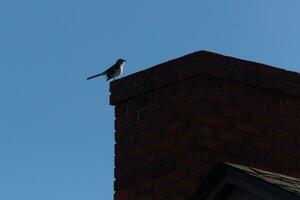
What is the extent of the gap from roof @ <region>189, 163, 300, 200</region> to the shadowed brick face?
2.59 ft

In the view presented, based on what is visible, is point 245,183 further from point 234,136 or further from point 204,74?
point 204,74

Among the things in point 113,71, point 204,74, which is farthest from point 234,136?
point 113,71

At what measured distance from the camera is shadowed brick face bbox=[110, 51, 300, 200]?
9.47 metres

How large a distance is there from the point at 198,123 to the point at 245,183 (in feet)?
4.24

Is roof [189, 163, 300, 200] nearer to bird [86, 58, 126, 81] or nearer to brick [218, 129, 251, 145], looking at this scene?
brick [218, 129, 251, 145]

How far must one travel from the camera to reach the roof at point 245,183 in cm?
810

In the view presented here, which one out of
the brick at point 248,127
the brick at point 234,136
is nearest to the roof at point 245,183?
the brick at point 234,136

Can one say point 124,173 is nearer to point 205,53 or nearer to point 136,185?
point 136,185

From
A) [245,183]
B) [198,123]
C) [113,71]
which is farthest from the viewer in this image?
[113,71]

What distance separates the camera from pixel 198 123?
31.2 feet

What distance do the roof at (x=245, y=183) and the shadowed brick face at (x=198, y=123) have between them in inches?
31.1

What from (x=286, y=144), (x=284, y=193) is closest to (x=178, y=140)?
(x=286, y=144)

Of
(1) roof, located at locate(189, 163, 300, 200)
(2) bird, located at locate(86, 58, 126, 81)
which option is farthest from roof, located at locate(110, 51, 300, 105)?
(2) bird, located at locate(86, 58, 126, 81)

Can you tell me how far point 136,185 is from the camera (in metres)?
9.71
